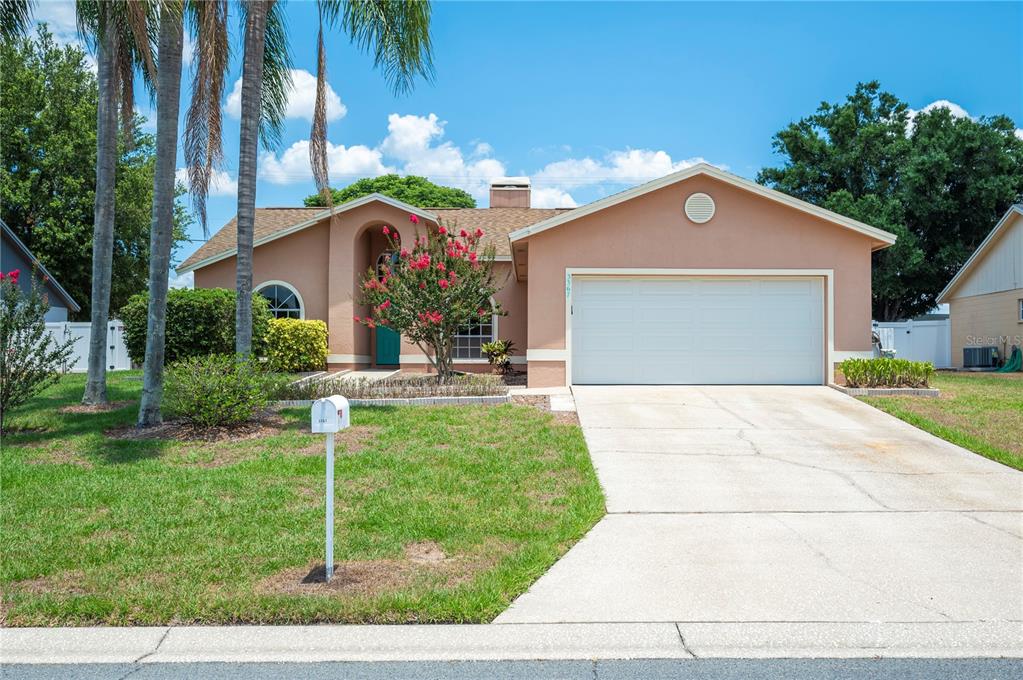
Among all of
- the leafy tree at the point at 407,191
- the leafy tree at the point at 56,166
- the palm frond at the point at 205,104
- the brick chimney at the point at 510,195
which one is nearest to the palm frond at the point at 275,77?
the palm frond at the point at 205,104

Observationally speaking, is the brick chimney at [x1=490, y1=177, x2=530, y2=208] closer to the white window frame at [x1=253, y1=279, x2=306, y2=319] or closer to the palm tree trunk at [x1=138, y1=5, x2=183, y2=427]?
the white window frame at [x1=253, y1=279, x2=306, y2=319]

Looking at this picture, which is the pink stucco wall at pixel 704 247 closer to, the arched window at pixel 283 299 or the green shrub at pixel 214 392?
the green shrub at pixel 214 392

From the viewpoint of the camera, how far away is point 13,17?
10.1 meters

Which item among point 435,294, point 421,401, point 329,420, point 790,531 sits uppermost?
point 435,294

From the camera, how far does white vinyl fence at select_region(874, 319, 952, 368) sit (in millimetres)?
23734

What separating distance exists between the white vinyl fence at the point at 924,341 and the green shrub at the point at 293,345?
1871 centimetres

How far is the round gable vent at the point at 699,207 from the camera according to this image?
1372 cm

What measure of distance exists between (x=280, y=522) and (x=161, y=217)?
230 inches

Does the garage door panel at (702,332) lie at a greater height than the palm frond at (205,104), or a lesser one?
lesser

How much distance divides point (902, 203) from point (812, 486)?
83.5 feet

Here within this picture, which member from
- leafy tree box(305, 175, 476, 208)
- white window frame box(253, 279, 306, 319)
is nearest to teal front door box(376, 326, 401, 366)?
white window frame box(253, 279, 306, 319)

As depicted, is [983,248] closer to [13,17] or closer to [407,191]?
[13,17]

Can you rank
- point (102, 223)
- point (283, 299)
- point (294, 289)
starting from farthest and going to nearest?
point (283, 299) → point (294, 289) → point (102, 223)

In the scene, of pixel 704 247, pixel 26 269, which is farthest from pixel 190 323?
pixel 26 269
